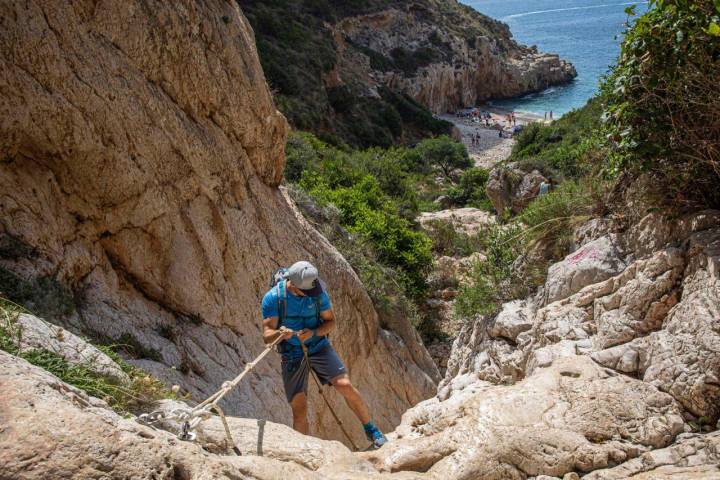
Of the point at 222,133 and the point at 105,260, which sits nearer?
the point at 105,260

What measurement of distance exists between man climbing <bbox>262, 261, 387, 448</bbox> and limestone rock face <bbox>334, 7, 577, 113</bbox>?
4789 centimetres

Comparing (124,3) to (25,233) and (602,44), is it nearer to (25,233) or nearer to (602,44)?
(25,233)

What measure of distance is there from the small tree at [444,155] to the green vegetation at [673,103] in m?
37.4

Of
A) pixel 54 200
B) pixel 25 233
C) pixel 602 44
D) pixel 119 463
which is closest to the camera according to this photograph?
pixel 119 463

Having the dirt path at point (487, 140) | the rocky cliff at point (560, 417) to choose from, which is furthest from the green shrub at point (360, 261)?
the dirt path at point (487, 140)

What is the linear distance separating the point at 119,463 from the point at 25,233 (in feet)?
12.0

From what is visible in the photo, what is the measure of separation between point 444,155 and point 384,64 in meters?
19.9

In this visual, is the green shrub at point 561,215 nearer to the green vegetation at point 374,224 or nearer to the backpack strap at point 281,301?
the backpack strap at point 281,301

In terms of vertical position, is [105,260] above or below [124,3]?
below

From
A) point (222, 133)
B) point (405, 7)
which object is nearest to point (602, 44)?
point (405, 7)

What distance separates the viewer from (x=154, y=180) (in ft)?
23.4

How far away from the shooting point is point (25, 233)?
17.9 feet

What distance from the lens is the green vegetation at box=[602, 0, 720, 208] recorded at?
4.80m

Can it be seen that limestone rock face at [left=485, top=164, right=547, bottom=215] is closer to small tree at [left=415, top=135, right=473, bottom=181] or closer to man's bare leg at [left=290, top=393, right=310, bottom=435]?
small tree at [left=415, top=135, right=473, bottom=181]
